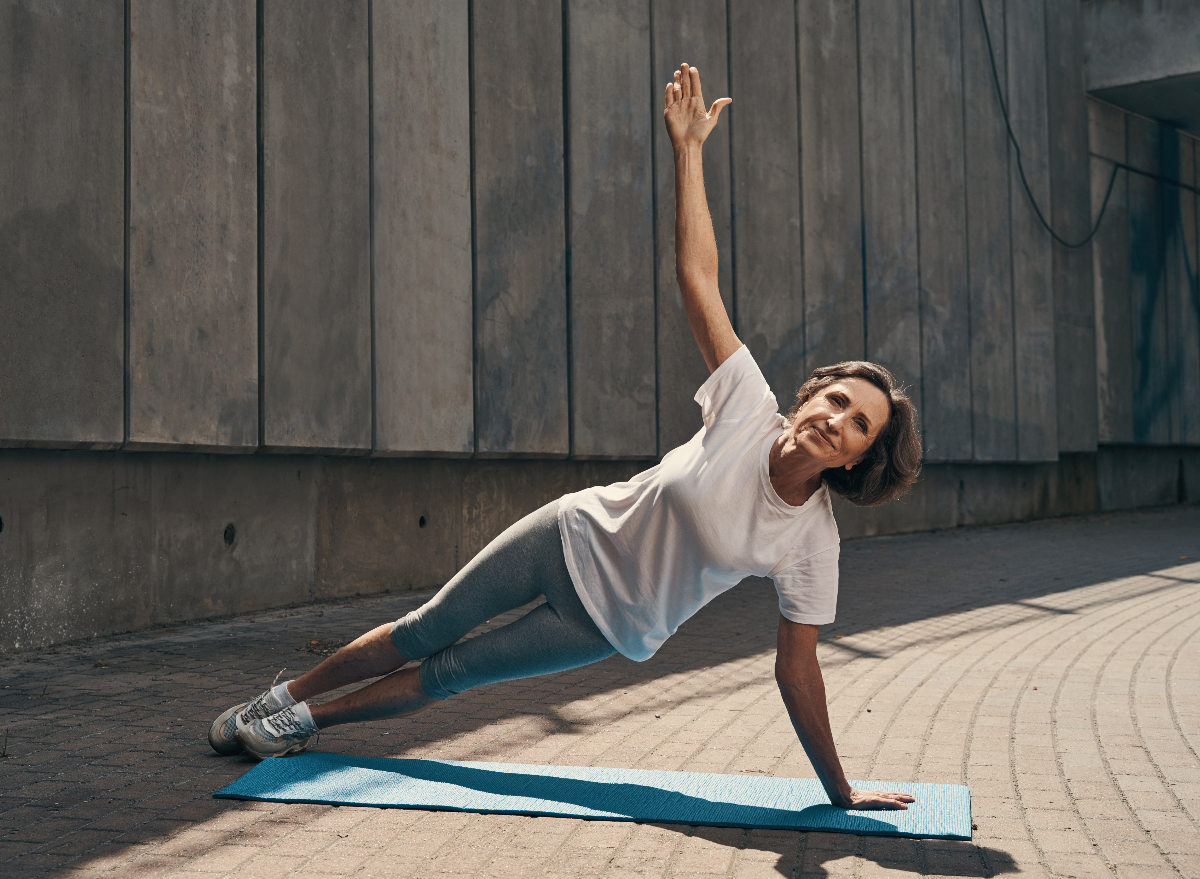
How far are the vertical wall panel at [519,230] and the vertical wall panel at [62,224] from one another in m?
3.29

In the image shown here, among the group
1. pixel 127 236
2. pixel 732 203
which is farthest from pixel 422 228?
pixel 732 203

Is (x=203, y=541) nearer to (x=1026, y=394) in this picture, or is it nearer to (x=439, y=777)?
(x=439, y=777)

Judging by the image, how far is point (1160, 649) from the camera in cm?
712

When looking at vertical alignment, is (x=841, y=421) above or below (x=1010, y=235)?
below

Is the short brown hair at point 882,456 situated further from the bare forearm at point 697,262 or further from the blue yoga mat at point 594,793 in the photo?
the blue yoga mat at point 594,793

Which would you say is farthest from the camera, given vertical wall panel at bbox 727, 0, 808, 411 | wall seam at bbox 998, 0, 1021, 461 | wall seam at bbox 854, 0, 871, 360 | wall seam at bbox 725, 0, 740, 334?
wall seam at bbox 998, 0, 1021, 461

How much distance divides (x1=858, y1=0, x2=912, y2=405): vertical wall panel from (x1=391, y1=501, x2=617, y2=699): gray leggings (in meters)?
11.6

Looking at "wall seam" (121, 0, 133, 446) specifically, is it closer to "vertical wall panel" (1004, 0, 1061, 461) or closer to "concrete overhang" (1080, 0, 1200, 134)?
"vertical wall panel" (1004, 0, 1061, 461)

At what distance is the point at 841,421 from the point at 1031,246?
641 inches

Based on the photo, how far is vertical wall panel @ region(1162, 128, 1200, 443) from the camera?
2139 cm

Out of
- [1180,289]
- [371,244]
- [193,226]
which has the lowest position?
Answer: [193,226]

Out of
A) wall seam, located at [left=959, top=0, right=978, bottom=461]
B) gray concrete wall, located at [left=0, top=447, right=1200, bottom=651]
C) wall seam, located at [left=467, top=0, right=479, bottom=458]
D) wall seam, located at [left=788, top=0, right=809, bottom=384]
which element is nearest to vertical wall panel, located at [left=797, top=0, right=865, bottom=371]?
wall seam, located at [left=788, top=0, right=809, bottom=384]

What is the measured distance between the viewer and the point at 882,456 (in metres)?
3.52

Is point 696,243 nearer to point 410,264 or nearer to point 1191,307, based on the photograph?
point 410,264
